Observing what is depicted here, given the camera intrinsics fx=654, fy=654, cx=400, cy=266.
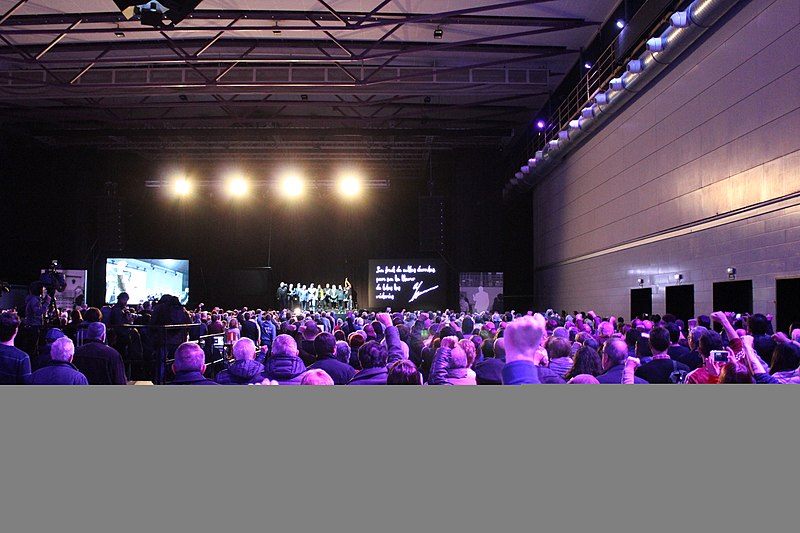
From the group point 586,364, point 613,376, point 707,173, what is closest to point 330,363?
point 586,364

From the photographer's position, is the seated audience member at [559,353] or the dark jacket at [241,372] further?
the seated audience member at [559,353]

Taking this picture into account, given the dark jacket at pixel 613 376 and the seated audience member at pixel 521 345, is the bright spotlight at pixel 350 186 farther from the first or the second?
the seated audience member at pixel 521 345

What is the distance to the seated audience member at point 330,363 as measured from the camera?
4836 mm

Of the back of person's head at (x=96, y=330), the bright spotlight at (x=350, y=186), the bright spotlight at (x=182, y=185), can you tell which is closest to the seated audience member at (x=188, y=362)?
the back of person's head at (x=96, y=330)

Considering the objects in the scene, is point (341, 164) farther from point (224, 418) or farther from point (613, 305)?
point (224, 418)

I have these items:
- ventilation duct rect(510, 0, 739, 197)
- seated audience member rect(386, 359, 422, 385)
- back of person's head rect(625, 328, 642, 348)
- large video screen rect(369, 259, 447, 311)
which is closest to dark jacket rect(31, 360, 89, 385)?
seated audience member rect(386, 359, 422, 385)

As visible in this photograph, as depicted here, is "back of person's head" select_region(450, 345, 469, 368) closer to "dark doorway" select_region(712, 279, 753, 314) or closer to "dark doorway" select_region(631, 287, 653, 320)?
"dark doorway" select_region(712, 279, 753, 314)

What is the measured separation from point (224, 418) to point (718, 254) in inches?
363

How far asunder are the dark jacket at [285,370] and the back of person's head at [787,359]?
306 centimetres

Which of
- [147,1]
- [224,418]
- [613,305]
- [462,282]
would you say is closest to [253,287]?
[462,282]

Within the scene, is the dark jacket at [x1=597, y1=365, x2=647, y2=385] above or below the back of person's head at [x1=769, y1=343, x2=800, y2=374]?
below

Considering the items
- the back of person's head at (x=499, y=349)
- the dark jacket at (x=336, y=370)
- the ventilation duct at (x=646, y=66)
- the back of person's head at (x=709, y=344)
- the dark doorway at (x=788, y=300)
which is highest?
the ventilation duct at (x=646, y=66)

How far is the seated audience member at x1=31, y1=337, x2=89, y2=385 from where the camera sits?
13.7 ft

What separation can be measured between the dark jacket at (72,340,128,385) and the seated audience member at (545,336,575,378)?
3.45 m
